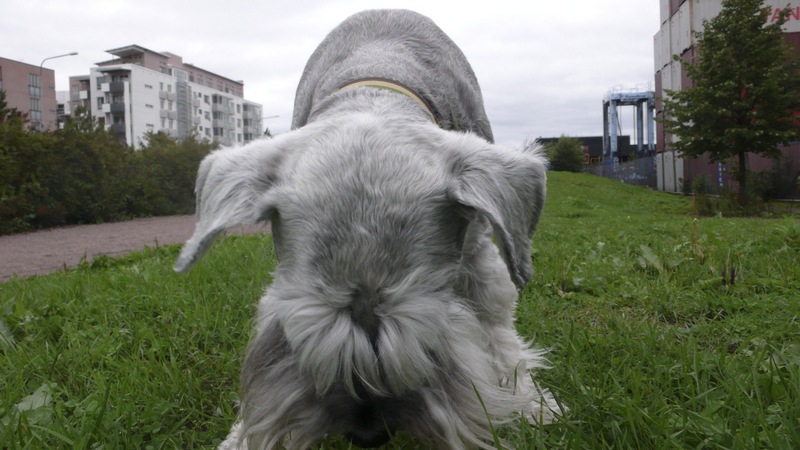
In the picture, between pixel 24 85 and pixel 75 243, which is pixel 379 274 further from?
pixel 24 85

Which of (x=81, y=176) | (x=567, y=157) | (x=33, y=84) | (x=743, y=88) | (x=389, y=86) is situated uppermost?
(x=33, y=84)

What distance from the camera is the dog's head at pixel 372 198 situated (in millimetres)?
1663

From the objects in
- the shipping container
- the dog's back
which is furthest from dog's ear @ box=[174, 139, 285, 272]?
the shipping container

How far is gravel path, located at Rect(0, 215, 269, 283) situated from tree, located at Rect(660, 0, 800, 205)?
49.6ft

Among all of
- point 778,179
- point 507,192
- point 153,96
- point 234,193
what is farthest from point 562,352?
point 153,96

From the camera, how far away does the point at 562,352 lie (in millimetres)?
2434

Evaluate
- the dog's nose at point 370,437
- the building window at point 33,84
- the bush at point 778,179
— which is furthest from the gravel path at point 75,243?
the building window at point 33,84

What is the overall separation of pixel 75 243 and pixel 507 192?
11.2 meters

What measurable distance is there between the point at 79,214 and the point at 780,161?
24893mm

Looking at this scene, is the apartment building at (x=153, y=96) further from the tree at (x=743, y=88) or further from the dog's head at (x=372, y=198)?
the dog's head at (x=372, y=198)

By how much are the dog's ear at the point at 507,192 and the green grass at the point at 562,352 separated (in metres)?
0.58

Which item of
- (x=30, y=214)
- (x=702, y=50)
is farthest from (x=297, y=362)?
(x=702, y=50)

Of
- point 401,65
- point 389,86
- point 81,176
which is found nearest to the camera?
point 389,86

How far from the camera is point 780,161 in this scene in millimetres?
20000
